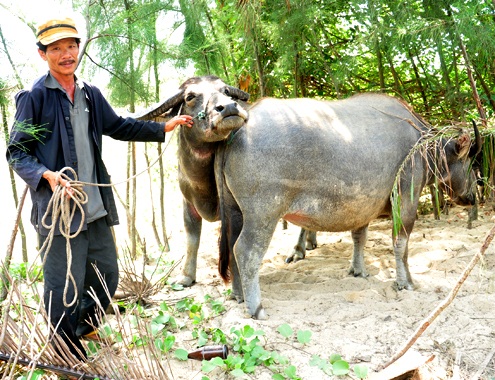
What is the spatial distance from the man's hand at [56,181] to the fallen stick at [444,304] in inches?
83.6

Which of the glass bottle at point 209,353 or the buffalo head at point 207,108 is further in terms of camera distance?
the buffalo head at point 207,108

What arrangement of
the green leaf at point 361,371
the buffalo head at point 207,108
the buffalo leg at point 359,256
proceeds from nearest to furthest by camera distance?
the green leaf at point 361,371 < the buffalo head at point 207,108 < the buffalo leg at point 359,256

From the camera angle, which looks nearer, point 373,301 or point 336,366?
point 336,366

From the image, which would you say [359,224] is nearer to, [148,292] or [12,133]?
[148,292]

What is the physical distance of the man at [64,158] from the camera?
327 centimetres

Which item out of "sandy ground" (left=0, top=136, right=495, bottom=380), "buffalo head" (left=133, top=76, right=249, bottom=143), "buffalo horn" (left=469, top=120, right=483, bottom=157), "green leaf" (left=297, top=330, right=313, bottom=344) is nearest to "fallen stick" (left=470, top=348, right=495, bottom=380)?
"sandy ground" (left=0, top=136, right=495, bottom=380)

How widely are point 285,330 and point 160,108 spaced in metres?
2.00

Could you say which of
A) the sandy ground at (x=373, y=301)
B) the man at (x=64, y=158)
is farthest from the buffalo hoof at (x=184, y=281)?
the man at (x=64, y=158)

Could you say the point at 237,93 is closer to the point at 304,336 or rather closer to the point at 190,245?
the point at 190,245

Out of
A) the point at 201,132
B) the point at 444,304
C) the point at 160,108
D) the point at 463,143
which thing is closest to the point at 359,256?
the point at 463,143

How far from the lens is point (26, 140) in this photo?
327 centimetres

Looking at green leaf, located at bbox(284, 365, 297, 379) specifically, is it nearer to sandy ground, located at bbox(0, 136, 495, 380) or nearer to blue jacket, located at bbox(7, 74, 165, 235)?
sandy ground, located at bbox(0, 136, 495, 380)

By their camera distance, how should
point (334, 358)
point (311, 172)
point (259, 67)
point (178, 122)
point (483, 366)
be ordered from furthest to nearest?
1. point (259, 67)
2. point (311, 172)
3. point (178, 122)
4. point (334, 358)
5. point (483, 366)

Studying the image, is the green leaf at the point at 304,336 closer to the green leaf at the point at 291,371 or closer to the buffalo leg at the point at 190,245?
the green leaf at the point at 291,371
